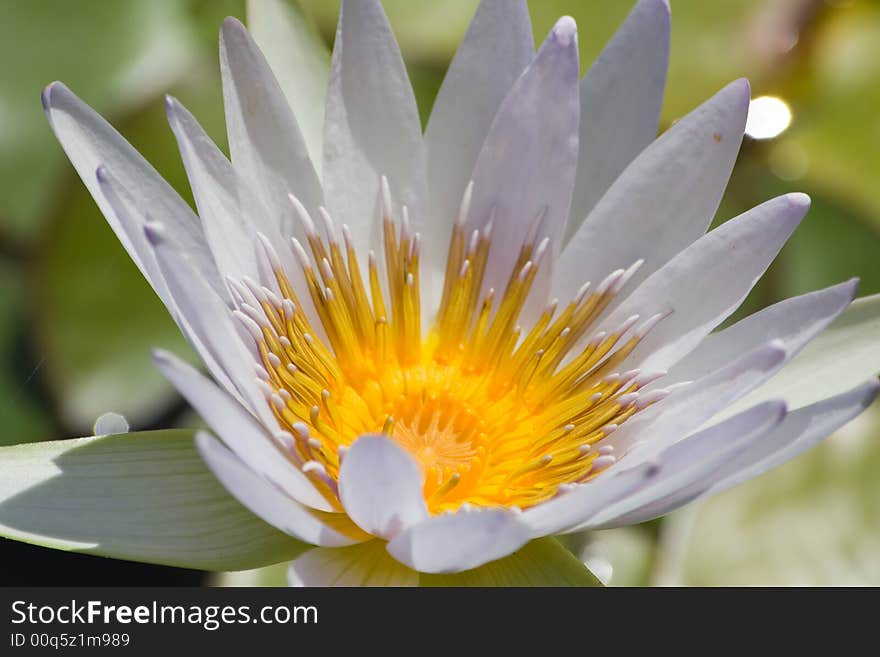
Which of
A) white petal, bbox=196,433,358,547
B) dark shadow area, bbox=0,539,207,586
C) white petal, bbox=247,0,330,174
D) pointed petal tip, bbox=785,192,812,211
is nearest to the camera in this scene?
white petal, bbox=196,433,358,547

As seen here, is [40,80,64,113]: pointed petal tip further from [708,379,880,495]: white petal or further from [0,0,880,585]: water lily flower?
[708,379,880,495]: white petal

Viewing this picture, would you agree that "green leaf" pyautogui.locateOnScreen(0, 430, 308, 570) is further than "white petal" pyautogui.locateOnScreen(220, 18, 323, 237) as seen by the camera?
No

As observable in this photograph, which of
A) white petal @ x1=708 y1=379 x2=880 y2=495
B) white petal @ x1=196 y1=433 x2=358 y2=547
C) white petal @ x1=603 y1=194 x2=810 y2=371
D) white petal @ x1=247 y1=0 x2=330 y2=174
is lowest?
white petal @ x1=196 y1=433 x2=358 y2=547

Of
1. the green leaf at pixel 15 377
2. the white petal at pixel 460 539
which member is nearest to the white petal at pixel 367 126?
the white petal at pixel 460 539

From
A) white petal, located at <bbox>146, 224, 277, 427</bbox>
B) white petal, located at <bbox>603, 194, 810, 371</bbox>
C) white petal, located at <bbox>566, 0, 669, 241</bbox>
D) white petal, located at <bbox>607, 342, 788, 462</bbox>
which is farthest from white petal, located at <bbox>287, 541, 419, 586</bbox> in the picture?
white petal, located at <bbox>566, 0, 669, 241</bbox>

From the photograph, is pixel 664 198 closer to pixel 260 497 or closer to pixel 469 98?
pixel 469 98

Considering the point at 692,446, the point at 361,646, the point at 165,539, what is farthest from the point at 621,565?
the point at 165,539

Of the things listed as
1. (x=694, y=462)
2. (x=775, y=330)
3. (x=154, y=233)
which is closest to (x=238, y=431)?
(x=154, y=233)
